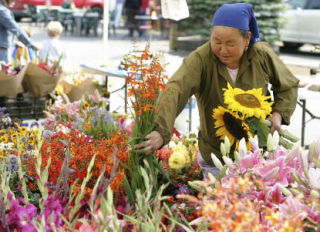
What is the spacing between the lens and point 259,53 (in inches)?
85.6

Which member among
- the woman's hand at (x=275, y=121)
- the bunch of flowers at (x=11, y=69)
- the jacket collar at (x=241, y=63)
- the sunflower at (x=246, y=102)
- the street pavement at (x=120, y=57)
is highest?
the jacket collar at (x=241, y=63)

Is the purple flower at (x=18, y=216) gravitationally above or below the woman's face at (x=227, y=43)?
below

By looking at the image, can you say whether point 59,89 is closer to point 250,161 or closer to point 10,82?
point 10,82

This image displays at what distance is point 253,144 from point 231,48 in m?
0.68

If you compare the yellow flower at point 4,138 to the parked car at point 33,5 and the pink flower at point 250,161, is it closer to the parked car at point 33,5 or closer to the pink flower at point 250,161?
the pink flower at point 250,161

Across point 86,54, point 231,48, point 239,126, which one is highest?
point 231,48

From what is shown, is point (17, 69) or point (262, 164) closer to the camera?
point (262, 164)

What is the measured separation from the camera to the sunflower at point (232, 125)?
69.0 inches

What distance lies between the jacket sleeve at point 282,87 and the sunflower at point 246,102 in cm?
46

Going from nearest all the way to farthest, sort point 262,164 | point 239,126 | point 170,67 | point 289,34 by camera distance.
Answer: point 262,164, point 239,126, point 170,67, point 289,34

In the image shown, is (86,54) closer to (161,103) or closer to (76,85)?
(76,85)

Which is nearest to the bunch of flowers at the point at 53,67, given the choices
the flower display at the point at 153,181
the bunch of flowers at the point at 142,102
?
the flower display at the point at 153,181

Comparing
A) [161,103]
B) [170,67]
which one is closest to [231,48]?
[161,103]

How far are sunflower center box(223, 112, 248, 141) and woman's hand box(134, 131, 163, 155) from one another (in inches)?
11.1
